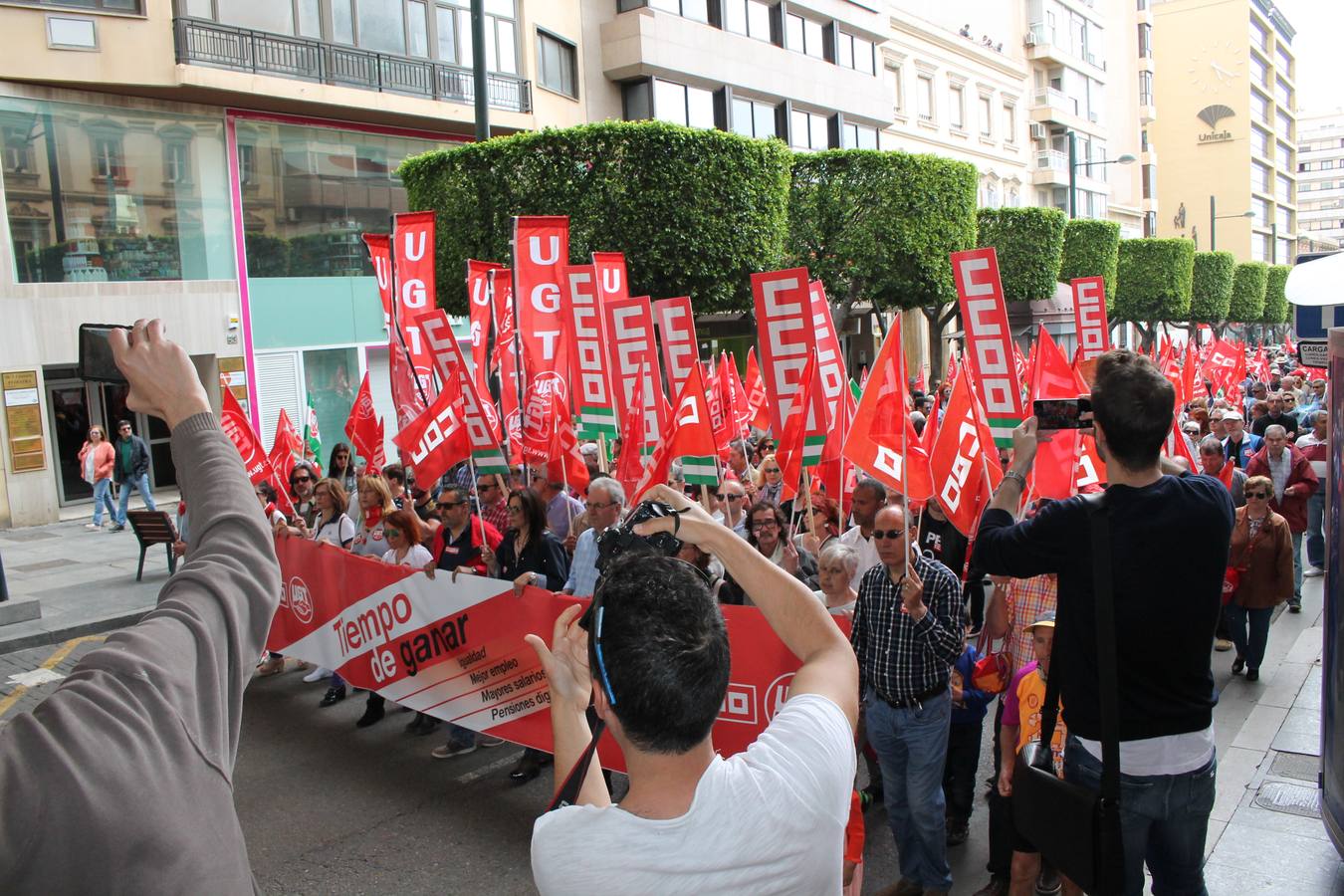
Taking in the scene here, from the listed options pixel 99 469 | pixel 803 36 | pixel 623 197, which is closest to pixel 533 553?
pixel 623 197

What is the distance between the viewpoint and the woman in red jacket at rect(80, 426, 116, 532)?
17.2 meters

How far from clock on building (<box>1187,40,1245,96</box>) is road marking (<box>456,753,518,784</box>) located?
3811 inches

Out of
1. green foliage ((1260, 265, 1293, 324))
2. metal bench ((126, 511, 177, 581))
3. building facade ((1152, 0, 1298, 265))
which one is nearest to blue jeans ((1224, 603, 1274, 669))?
metal bench ((126, 511, 177, 581))

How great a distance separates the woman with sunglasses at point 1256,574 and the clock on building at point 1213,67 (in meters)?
92.7

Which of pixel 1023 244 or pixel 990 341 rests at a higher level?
pixel 1023 244

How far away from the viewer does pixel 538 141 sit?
1669cm

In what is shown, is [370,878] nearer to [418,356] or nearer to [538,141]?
[418,356]

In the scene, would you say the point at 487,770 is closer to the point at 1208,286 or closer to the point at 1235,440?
the point at 1235,440

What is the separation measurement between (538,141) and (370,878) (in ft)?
43.7

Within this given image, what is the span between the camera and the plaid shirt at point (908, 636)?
4.72 meters

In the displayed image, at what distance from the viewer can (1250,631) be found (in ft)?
26.1

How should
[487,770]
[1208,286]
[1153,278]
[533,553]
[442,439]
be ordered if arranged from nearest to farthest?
[487,770], [533,553], [442,439], [1153,278], [1208,286]

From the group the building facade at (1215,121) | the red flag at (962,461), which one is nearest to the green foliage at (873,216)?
the red flag at (962,461)

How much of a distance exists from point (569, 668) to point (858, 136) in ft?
112
